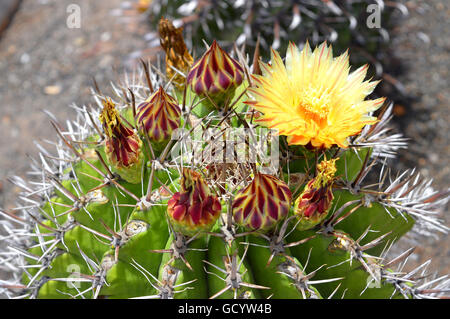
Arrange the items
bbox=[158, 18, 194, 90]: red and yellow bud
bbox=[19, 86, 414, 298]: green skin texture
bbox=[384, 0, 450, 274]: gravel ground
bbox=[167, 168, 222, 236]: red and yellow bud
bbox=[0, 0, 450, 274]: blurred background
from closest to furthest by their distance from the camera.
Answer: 1. bbox=[167, 168, 222, 236]: red and yellow bud
2. bbox=[19, 86, 414, 298]: green skin texture
3. bbox=[158, 18, 194, 90]: red and yellow bud
4. bbox=[384, 0, 450, 274]: gravel ground
5. bbox=[0, 0, 450, 274]: blurred background

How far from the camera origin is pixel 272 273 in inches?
39.9

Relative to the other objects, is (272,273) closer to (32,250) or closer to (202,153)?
(202,153)

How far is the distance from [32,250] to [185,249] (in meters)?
0.61

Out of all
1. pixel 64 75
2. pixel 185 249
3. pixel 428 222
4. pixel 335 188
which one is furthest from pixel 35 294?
pixel 64 75

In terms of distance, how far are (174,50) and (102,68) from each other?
1.91m

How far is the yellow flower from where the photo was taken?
0.99m

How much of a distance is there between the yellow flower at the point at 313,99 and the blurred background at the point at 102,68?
1.54 metres

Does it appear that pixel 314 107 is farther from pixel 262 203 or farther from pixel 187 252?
pixel 187 252

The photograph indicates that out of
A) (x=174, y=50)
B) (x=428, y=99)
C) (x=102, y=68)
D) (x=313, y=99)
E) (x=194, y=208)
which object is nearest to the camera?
(x=194, y=208)

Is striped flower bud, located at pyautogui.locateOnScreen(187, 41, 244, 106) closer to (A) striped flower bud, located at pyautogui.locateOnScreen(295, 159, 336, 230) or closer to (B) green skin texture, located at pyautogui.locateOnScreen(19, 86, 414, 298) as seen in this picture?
(B) green skin texture, located at pyautogui.locateOnScreen(19, 86, 414, 298)

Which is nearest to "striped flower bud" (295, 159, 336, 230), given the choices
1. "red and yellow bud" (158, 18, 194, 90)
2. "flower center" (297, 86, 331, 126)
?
"flower center" (297, 86, 331, 126)

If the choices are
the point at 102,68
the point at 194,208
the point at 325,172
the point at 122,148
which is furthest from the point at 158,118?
the point at 102,68

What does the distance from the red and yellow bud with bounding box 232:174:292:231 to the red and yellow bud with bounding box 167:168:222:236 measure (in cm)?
5

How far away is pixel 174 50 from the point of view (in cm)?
130
